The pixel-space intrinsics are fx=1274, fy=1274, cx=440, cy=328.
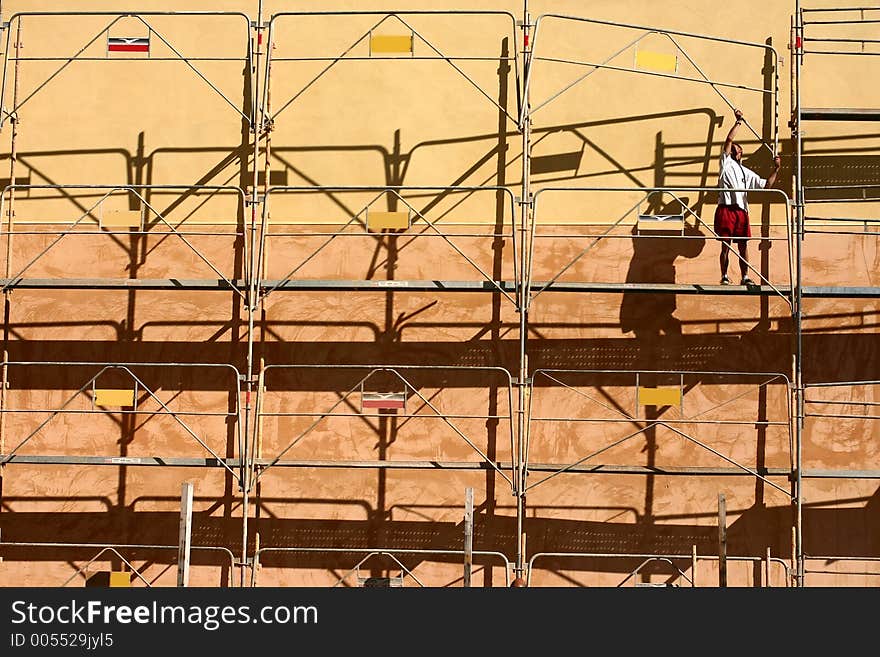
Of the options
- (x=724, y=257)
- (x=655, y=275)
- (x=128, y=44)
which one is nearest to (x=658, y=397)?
(x=655, y=275)

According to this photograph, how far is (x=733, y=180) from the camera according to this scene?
33.9ft

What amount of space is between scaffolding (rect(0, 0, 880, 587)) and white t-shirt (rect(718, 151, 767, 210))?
0.27m

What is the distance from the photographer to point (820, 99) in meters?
10.9

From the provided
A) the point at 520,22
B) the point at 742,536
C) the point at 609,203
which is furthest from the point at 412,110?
the point at 742,536

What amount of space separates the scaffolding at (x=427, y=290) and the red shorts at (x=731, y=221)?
283 mm

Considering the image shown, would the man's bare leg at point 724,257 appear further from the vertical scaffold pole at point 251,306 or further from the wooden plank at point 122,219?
the wooden plank at point 122,219

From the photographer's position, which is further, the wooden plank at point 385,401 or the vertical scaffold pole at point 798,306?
the wooden plank at point 385,401

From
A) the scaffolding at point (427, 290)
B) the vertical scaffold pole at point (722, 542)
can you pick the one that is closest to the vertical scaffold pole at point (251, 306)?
the scaffolding at point (427, 290)

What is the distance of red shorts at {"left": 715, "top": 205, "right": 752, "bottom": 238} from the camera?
10.3 meters

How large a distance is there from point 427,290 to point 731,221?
2.52 m

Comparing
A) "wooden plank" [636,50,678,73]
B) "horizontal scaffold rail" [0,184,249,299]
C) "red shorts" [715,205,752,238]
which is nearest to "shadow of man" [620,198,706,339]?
"red shorts" [715,205,752,238]

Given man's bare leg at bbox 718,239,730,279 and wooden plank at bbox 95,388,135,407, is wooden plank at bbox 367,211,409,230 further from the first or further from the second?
man's bare leg at bbox 718,239,730,279

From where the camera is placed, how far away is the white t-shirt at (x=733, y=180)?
33.8 ft

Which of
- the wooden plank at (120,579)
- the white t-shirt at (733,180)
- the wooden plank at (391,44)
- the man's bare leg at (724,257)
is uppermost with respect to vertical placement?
the wooden plank at (391,44)
